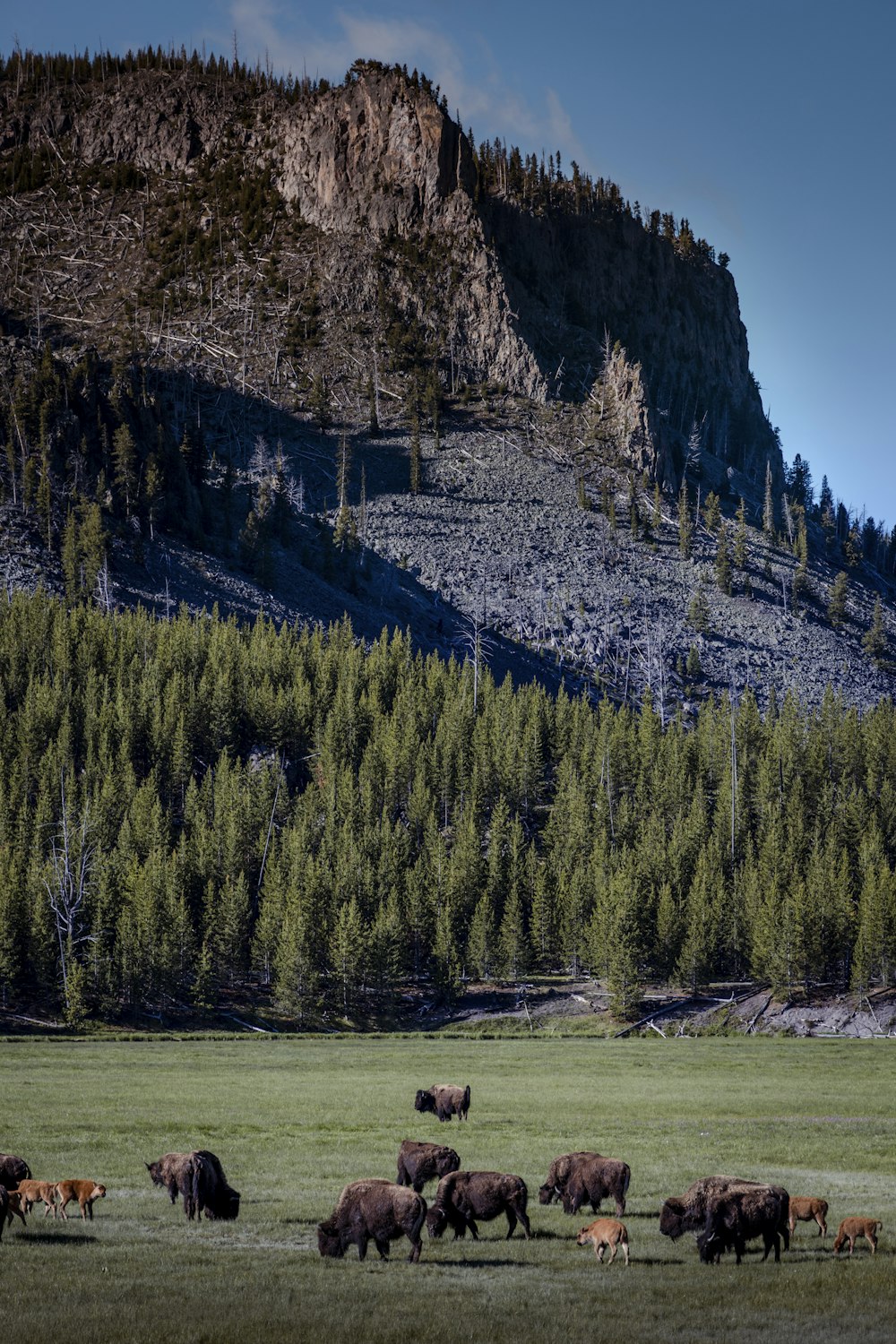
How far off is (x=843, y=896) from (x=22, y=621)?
95545 millimetres

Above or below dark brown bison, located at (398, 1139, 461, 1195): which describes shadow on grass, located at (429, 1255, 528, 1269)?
below

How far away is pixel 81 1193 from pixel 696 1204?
11536mm

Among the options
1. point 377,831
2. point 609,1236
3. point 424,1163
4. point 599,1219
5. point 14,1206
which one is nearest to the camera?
point 609,1236

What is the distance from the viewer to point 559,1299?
1769 cm

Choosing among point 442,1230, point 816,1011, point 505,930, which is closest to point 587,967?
point 505,930

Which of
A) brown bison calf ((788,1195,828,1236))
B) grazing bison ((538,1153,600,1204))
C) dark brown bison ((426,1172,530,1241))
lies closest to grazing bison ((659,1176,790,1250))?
brown bison calf ((788,1195,828,1236))

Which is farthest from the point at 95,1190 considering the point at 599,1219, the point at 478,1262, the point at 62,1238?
the point at 599,1219

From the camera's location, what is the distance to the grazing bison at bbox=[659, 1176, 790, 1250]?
2091cm

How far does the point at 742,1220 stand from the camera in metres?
20.6

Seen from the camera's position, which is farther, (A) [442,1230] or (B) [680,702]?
(B) [680,702]

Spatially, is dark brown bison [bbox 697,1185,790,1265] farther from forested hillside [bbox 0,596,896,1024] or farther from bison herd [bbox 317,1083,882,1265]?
forested hillside [bbox 0,596,896,1024]

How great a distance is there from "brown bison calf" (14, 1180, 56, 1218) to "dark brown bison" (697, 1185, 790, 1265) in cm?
1207

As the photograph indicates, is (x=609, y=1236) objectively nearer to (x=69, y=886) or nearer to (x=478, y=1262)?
(x=478, y=1262)

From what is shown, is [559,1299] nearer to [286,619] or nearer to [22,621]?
[22,621]
